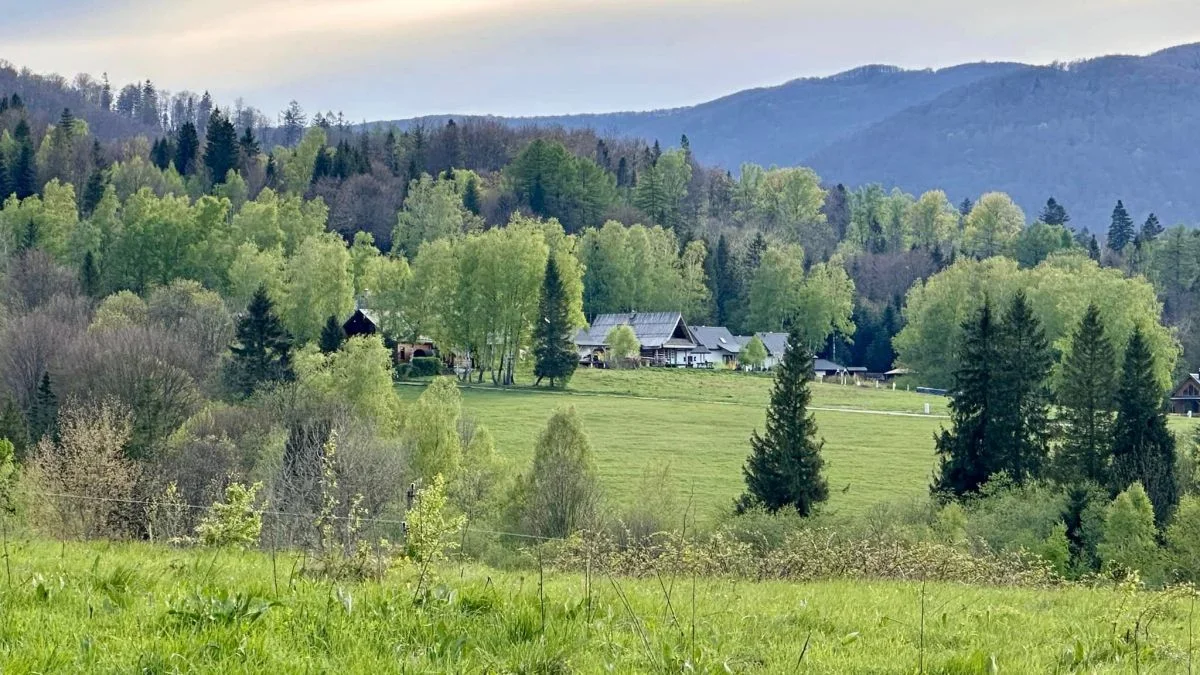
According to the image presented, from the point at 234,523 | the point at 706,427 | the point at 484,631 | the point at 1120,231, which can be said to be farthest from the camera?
the point at 1120,231

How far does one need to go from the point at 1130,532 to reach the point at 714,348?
89.4 metres

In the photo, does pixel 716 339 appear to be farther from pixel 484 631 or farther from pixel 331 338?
pixel 484 631

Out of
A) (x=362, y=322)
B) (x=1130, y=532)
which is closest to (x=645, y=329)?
(x=362, y=322)

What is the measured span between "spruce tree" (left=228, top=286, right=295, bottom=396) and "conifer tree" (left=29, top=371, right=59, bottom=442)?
35.3 ft

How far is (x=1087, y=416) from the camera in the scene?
44844 mm

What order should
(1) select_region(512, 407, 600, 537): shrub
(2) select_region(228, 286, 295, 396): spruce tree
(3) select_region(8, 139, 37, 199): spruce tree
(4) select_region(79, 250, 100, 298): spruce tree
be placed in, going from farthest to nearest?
(3) select_region(8, 139, 37, 199): spruce tree
(4) select_region(79, 250, 100, 298): spruce tree
(2) select_region(228, 286, 295, 396): spruce tree
(1) select_region(512, 407, 600, 537): shrub

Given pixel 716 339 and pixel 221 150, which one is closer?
pixel 716 339

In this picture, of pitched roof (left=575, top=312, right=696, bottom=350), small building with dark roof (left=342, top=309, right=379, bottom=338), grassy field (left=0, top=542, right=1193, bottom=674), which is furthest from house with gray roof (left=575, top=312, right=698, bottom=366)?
grassy field (left=0, top=542, right=1193, bottom=674)

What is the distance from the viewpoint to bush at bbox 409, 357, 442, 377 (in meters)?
88.1

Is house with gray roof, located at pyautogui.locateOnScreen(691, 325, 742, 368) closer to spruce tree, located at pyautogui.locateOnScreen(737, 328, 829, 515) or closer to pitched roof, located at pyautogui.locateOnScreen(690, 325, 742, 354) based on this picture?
pitched roof, located at pyautogui.locateOnScreen(690, 325, 742, 354)

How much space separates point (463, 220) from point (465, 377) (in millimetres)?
41315

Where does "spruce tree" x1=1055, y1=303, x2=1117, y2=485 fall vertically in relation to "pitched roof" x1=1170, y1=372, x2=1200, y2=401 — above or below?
above

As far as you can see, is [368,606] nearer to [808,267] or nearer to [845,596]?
[845,596]

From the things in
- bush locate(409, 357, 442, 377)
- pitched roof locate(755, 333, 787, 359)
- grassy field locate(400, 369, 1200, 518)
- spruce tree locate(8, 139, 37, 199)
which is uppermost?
spruce tree locate(8, 139, 37, 199)
